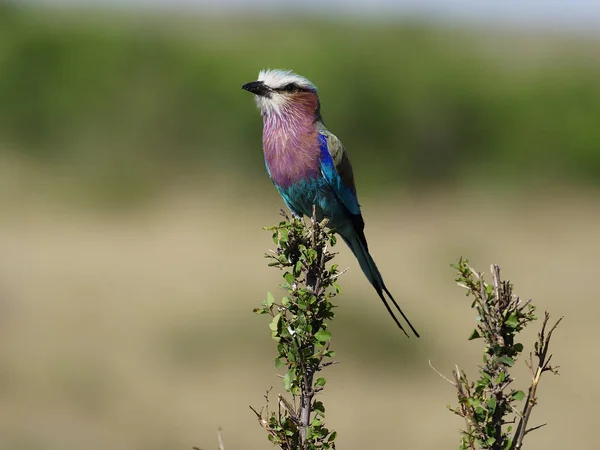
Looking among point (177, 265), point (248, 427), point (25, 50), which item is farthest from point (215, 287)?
point (25, 50)

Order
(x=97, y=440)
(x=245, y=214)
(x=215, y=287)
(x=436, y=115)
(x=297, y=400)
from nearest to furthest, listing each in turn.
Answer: (x=297, y=400)
(x=97, y=440)
(x=215, y=287)
(x=245, y=214)
(x=436, y=115)

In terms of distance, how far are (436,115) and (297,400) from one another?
13.4 meters

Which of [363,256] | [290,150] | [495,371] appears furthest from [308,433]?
[363,256]

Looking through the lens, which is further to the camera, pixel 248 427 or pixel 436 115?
pixel 436 115

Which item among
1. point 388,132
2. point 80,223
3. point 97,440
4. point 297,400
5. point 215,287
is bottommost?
point 297,400

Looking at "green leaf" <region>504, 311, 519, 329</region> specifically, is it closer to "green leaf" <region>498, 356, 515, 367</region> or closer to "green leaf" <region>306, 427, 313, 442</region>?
"green leaf" <region>498, 356, 515, 367</region>

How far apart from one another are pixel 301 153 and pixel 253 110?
9.81 m

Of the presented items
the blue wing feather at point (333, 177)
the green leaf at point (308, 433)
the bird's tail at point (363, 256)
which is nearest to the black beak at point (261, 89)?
the blue wing feather at point (333, 177)

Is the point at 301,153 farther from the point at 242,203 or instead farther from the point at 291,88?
the point at 242,203

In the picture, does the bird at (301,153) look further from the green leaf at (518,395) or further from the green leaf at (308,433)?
the green leaf at (518,395)

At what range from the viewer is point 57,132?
1647 cm

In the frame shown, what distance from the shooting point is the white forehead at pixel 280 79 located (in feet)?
16.9

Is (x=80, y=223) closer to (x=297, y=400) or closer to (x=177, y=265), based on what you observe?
(x=177, y=265)

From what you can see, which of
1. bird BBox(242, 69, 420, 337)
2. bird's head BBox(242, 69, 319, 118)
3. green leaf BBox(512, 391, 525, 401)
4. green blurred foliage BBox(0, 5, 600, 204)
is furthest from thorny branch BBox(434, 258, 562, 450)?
green blurred foliage BBox(0, 5, 600, 204)
